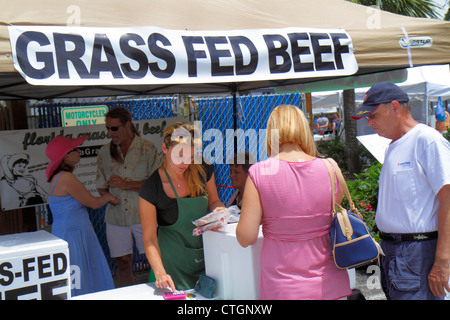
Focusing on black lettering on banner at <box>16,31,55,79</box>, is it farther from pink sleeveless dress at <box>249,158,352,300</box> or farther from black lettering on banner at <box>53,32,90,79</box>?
pink sleeveless dress at <box>249,158,352,300</box>

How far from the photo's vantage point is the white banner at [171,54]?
2344 mm

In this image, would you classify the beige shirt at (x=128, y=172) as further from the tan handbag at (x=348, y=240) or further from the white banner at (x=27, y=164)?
the tan handbag at (x=348, y=240)

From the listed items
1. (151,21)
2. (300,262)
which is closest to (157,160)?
(151,21)

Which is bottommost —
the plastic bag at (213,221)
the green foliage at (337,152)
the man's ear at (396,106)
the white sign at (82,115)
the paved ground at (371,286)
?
the paved ground at (371,286)

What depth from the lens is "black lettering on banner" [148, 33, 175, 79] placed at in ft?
8.57

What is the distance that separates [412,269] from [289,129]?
1.15m

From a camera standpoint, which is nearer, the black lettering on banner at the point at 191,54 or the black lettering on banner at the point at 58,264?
the black lettering on banner at the point at 58,264

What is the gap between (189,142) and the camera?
251cm

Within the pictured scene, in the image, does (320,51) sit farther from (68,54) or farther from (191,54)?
(68,54)

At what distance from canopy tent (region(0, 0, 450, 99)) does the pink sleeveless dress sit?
1085 millimetres

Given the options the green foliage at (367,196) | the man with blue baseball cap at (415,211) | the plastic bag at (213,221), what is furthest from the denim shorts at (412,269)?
the green foliage at (367,196)

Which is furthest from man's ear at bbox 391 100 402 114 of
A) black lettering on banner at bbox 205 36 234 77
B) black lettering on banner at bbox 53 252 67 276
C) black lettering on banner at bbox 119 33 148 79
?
black lettering on banner at bbox 53 252 67 276

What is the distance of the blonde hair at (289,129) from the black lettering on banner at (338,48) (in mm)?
1104
